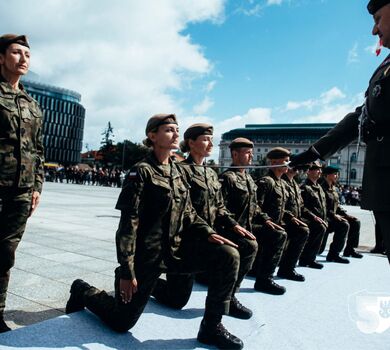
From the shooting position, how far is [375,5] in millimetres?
1986

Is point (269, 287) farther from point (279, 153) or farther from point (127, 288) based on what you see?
point (127, 288)

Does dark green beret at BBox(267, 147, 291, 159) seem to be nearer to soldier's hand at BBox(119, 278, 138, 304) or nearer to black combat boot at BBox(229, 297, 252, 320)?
black combat boot at BBox(229, 297, 252, 320)

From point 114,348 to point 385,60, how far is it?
8.20ft

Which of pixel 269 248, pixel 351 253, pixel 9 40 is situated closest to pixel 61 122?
pixel 351 253

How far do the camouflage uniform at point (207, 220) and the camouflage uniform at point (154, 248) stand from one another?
2.23ft

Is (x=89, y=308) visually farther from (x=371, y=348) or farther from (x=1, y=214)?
(x=371, y=348)

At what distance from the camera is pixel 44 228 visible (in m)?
7.89

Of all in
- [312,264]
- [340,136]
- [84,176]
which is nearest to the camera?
[340,136]

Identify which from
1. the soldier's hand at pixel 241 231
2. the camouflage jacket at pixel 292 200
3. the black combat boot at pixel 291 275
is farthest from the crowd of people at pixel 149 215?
the camouflage jacket at pixel 292 200

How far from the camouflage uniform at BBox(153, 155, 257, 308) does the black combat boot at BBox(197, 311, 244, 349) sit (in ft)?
2.30

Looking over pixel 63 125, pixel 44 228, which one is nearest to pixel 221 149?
pixel 63 125

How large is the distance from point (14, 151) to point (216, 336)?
202 centimetres

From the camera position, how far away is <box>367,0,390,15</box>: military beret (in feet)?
6.37

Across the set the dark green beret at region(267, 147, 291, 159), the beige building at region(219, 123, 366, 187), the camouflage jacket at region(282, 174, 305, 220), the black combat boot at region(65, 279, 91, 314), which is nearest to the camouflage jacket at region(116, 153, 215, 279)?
the black combat boot at region(65, 279, 91, 314)
